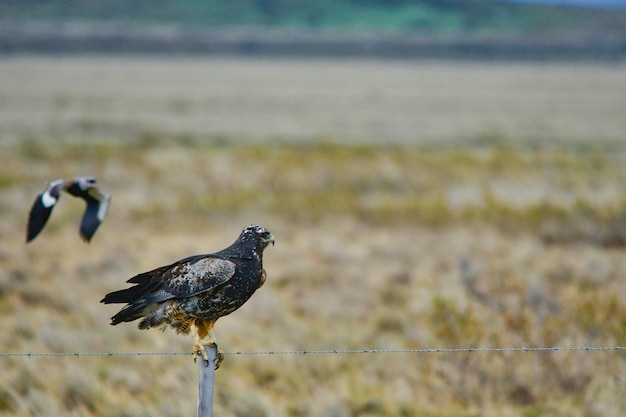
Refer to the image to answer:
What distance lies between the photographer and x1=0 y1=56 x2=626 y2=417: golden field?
6.85 meters

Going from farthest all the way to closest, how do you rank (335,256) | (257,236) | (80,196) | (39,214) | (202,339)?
(335,256)
(80,196)
(39,214)
(202,339)
(257,236)

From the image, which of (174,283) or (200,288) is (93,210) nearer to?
(174,283)

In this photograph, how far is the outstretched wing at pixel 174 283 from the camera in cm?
384

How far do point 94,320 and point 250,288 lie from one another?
570 centimetres

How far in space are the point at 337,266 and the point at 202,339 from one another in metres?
8.02

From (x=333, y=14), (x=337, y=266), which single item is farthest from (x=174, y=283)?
(x=333, y=14)

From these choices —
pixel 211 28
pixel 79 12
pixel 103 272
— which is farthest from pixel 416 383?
pixel 79 12

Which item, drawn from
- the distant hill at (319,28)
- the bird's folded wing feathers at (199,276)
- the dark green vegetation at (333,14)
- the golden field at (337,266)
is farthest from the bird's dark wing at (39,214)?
the dark green vegetation at (333,14)

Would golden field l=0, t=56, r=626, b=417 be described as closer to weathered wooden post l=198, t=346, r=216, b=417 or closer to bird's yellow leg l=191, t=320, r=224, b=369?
bird's yellow leg l=191, t=320, r=224, b=369

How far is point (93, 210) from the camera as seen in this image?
5461mm

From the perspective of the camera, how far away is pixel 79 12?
137000 mm

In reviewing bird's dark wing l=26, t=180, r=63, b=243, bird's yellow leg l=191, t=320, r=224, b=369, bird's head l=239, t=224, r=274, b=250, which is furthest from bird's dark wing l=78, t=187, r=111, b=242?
bird's head l=239, t=224, r=274, b=250

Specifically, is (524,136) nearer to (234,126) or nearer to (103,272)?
(234,126)

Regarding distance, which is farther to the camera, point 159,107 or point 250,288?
point 159,107
